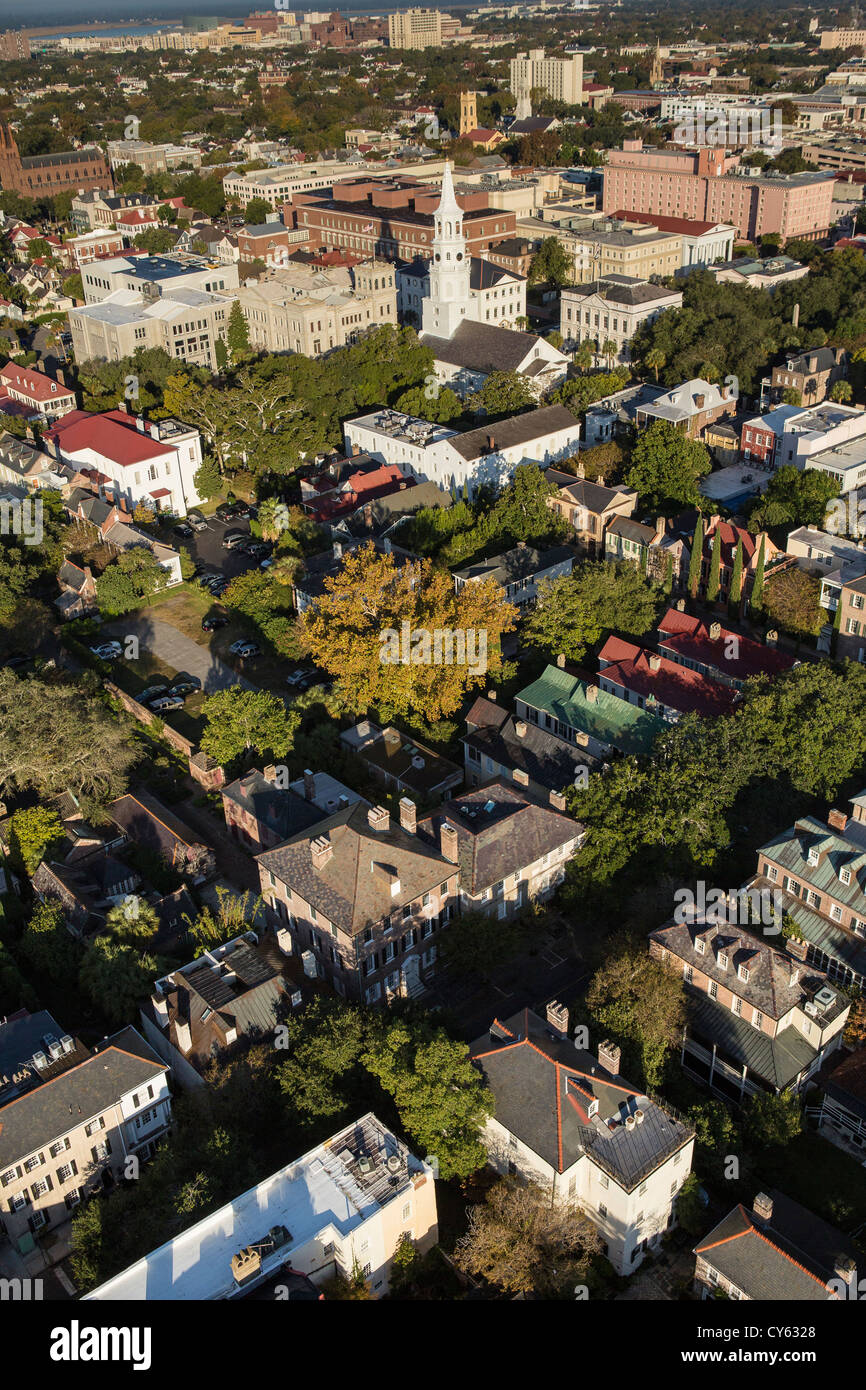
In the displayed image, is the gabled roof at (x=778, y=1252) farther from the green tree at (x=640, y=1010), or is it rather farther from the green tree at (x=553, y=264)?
the green tree at (x=553, y=264)

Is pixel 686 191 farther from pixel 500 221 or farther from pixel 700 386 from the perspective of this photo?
pixel 700 386

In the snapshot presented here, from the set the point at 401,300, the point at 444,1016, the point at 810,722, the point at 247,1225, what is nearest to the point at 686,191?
the point at 401,300

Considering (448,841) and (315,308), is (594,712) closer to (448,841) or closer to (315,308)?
(448,841)

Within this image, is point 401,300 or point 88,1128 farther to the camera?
point 401,300

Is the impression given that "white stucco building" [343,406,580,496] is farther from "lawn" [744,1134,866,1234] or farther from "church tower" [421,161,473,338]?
"lawn" [744,1134,866,1234]

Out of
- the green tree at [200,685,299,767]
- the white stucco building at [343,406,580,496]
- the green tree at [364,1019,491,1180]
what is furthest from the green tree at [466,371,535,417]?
the green tree at [364,1019,491,1180]

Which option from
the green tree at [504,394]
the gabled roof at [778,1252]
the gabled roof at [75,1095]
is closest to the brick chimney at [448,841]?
the gabled roof at [75,1095]
